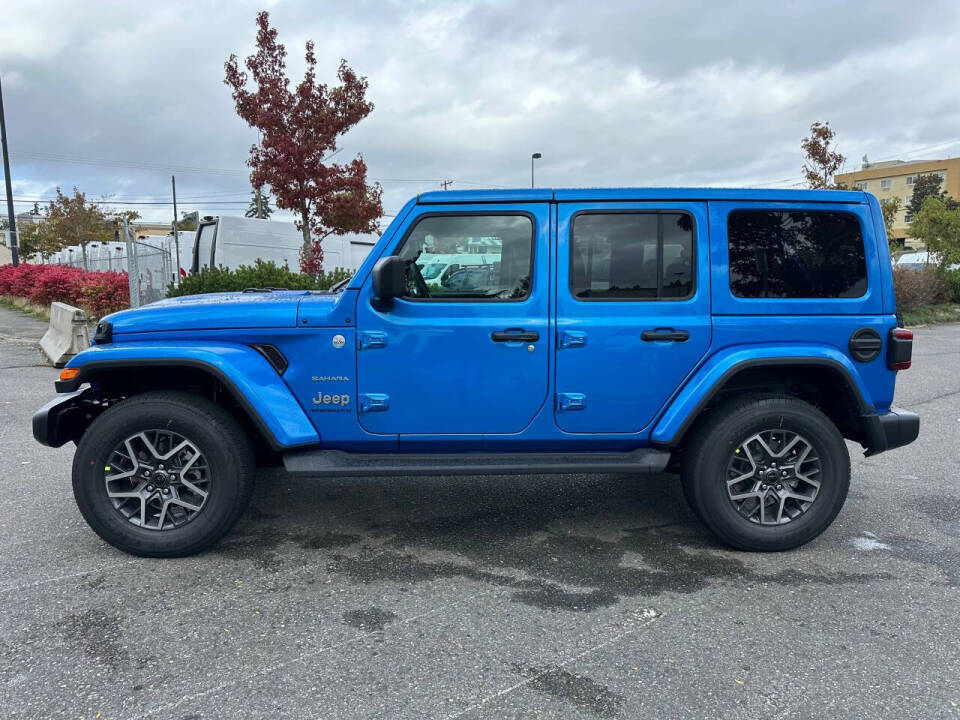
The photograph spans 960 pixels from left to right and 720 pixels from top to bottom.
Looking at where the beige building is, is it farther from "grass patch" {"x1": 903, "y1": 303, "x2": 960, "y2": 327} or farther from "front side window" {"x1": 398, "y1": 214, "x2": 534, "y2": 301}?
"front side window" {"x1": 398, "y1": 214, "x2": 534, "y2": 301}

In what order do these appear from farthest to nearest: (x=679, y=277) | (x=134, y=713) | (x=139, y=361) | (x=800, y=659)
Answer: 1. (x=679, y=277)
2. (x=139, y=361)
3. (x=800, y=659)
4. (x=134, y=713)

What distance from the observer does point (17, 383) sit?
28.9ft

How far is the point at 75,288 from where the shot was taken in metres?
16.2

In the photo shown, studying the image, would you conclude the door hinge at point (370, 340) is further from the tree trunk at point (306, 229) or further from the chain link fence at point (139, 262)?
the tree trunk at point (306, 229)

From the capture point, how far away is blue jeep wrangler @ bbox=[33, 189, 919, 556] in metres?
3.57

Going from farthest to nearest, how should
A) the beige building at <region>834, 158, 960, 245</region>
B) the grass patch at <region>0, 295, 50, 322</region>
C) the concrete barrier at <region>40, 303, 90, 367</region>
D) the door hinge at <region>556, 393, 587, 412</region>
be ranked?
the beige building at <region>834, 158, 960, 245</region> < the grass patch at <region>0, 295, 50, 322</region> < the concrete barrier at <region>40, 303, 90, 367</region> < the door hinge at <region>556, 393, 587, 412</region>

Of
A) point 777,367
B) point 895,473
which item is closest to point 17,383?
point 777,367

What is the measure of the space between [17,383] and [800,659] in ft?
30.6

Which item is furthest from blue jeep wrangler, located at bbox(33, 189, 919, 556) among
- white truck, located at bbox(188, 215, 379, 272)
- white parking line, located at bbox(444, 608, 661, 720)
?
white truck, located at bbox(188, 215, 379, 272)

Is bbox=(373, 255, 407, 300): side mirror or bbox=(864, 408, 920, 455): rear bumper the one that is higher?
bbox=(373, 255, 407, 300): side mirror

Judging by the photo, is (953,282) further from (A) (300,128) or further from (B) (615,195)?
(B) (615,195)

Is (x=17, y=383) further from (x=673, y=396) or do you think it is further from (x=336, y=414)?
(x=673, y=396)

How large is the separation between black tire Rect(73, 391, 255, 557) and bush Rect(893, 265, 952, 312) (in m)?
18.4


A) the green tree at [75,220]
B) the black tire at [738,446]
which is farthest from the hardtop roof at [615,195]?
the green tree at [75,220]
